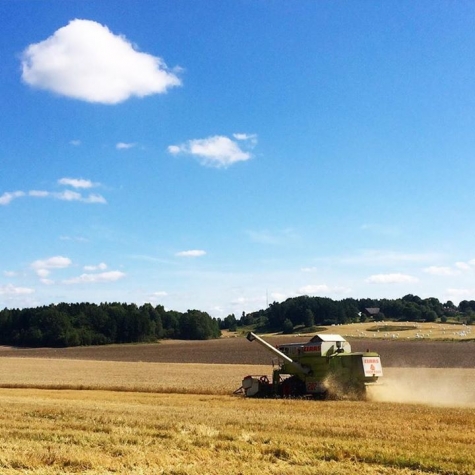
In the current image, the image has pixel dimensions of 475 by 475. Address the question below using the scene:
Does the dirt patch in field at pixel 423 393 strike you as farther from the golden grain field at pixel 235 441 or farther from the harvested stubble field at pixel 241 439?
the golden grain field at pixel 235 441

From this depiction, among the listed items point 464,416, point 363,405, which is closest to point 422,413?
point 464,416

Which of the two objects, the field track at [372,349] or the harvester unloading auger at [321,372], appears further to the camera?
the field track at [372,349]

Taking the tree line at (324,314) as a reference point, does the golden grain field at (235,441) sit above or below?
below

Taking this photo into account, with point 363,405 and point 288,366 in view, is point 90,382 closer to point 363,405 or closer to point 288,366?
point 288,366

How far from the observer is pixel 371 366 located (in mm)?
21656

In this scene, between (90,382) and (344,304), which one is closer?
(90,382)

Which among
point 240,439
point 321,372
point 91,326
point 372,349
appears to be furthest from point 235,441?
point 91,326

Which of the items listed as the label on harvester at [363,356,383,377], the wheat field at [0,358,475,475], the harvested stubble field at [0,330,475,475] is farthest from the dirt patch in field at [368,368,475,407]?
the harvested stubble field at [0,330,475,475]

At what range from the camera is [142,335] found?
131375 millimetres

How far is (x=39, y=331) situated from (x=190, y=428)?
4705 inches

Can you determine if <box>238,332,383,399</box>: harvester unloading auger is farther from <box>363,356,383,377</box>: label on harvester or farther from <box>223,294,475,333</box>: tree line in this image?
<box>223,294,475,333</box>: tree line

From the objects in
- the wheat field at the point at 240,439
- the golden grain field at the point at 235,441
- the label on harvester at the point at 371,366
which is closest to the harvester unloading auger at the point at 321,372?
the label on harvester at the point at 371,366

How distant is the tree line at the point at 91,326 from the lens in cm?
12294

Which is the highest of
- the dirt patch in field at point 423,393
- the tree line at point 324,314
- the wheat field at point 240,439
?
the tree line at point 324,314
